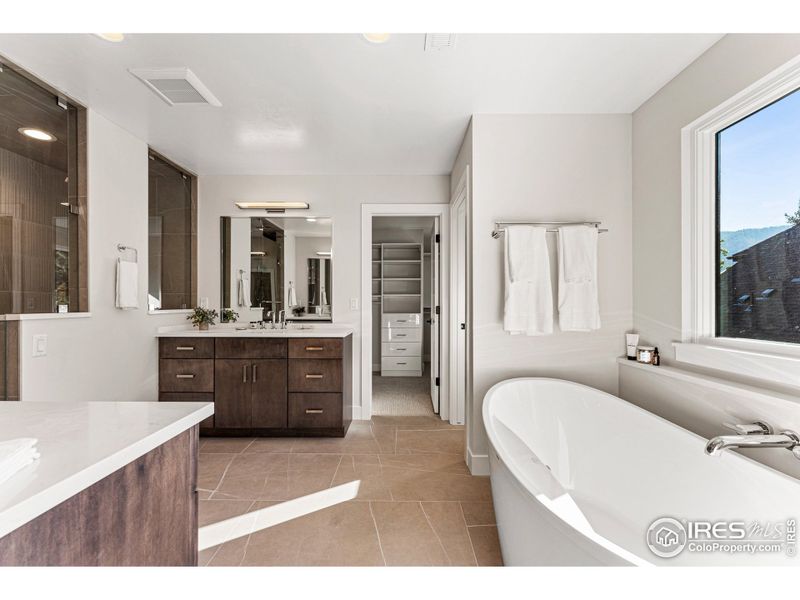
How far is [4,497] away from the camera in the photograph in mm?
575

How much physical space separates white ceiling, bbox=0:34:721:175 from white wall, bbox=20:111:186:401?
28 centimetres

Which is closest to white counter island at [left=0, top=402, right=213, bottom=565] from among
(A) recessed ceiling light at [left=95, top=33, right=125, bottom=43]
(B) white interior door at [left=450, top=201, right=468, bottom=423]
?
(A) recessed ceiling light at [left=95, top=33, right=125, bottom=43]

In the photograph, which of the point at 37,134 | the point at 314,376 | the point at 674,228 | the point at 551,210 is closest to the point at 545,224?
the point at 551,210

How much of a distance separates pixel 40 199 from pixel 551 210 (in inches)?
115

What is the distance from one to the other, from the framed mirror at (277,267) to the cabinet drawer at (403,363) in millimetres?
2455

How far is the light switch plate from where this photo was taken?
2.11 m

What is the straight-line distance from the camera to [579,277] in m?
2.50

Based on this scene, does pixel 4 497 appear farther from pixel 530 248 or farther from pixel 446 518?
pixel 530 248

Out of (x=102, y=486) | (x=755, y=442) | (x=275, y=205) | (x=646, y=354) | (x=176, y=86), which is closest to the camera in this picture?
(x=102, y=486)

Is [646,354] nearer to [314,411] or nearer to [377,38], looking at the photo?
[377,38]

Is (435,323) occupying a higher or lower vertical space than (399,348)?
higher

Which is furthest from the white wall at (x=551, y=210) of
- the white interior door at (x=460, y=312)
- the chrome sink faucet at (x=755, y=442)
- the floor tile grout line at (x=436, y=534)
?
the chrome sink faucet at (x=755, y=442)

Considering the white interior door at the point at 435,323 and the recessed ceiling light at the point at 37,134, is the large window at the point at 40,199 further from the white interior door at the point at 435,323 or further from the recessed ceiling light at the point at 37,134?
the white interior door at the point at 435,323
